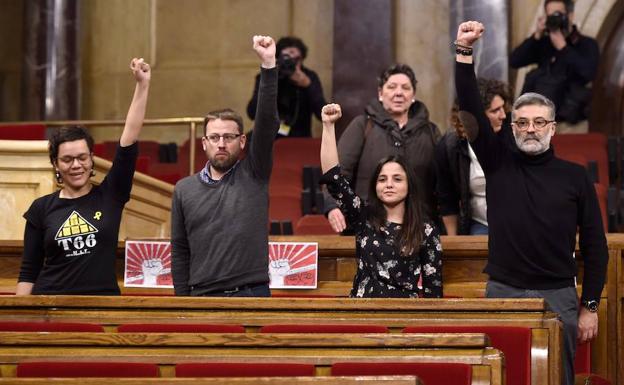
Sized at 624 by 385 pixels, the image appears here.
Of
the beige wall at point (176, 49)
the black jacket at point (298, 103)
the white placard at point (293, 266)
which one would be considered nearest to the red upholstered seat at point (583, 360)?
the white placard at point (293, 266)

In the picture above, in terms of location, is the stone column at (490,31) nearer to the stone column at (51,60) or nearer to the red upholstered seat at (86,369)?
the stone column at (51,60)

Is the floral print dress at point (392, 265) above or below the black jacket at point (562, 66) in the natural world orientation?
below

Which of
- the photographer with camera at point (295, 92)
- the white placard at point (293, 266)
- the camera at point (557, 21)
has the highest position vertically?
the camera at point (557, 21)

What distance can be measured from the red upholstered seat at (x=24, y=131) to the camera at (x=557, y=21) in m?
2.43

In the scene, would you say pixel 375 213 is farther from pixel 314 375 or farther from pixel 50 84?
pixel 50 84

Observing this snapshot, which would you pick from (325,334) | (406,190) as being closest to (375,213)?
(406,190)

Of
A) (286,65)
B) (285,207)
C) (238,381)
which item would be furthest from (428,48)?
(238,381)

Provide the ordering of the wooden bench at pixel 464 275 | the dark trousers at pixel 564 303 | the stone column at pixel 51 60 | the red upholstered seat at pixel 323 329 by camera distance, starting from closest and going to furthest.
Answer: the red upholstered seat at pixel 323 329, the dark trousers at pixel 564 303, the wooden bench at pixel 464 275, the stone column at pixel 51 60

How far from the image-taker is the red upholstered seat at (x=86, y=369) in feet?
7.82

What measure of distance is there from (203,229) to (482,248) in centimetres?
81

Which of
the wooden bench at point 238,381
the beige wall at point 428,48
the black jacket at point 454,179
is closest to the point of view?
the wooden bench at point 238,381

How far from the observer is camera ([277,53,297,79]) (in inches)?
218

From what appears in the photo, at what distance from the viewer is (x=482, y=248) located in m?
3.47

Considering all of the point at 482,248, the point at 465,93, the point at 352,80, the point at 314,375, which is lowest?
the point at 314,375
